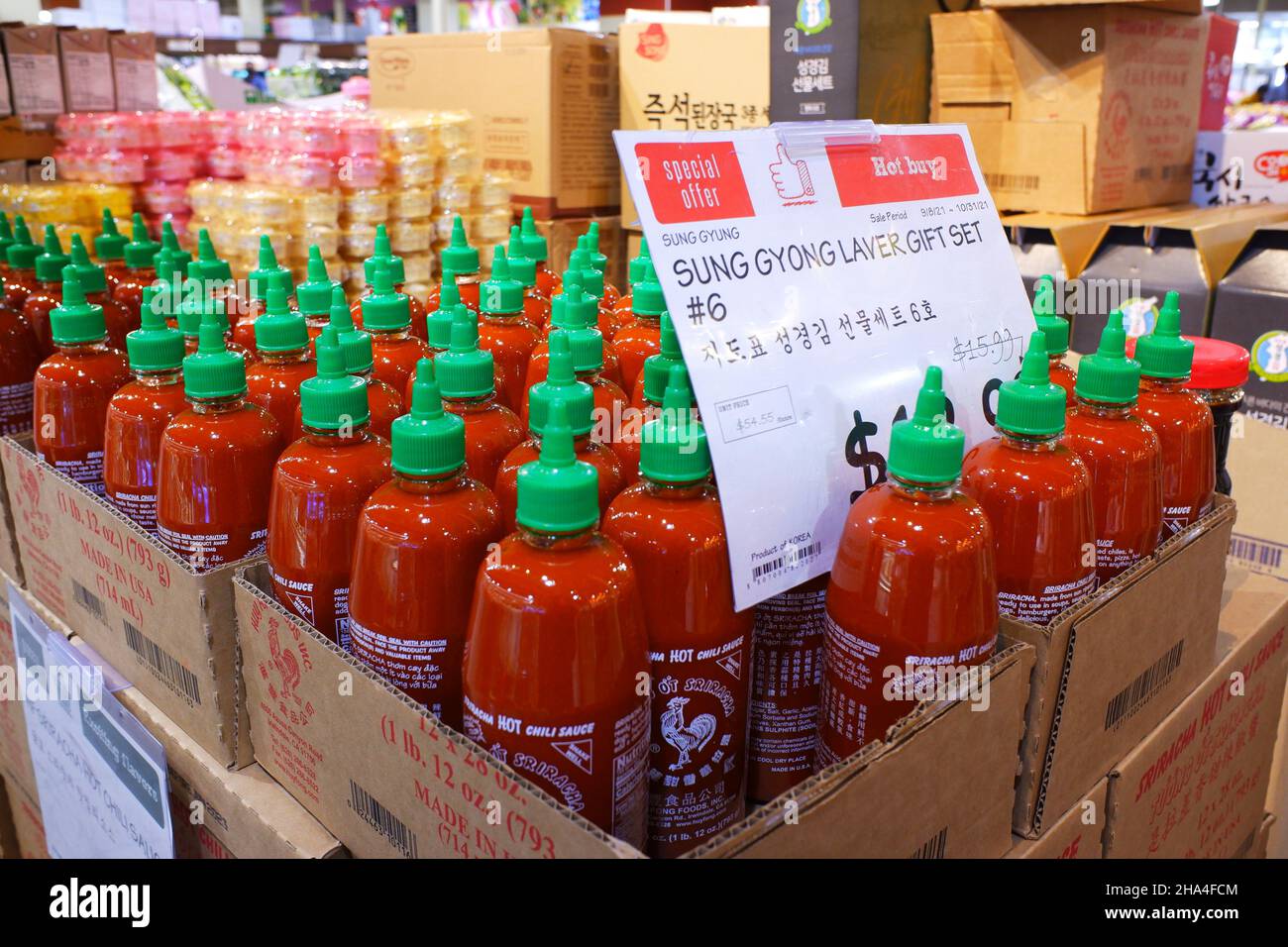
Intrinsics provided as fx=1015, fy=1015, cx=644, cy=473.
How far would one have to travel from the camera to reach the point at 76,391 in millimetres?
1137

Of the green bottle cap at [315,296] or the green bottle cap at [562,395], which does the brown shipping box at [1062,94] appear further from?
the green bottle cap at [562,395]

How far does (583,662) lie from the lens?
26.5 inches

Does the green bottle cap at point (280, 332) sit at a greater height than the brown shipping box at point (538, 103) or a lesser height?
lesser

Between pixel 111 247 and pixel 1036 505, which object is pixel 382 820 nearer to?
pixel 1036 505

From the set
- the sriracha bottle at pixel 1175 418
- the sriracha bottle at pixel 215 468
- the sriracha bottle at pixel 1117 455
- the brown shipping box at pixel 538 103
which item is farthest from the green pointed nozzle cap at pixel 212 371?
the brown shipping box at pixel 538 103

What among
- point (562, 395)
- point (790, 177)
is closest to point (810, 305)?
point (790, 177)

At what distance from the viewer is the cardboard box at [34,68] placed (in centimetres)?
318

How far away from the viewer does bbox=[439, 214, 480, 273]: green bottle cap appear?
1.46 m

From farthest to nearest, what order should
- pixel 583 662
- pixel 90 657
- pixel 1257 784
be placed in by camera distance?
pixel 1257 784
pixel 90 657
pixel 583 662

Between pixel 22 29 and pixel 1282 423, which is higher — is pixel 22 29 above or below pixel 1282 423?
above

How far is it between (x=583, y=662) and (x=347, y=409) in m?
0.33

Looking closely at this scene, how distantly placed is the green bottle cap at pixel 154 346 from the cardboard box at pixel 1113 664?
2.73 ft
